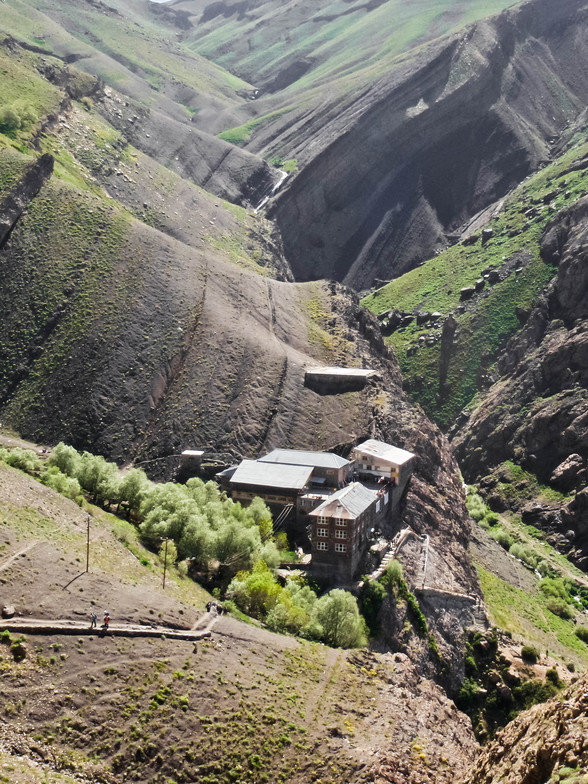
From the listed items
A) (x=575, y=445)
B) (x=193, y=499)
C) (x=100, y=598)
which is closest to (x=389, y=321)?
(x=575, y=445)

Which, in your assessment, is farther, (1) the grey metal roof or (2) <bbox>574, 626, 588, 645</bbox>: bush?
(2) <bbox>574, 626, 588, 645</bbox>: bush

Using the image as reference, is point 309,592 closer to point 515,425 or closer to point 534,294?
point 515,425

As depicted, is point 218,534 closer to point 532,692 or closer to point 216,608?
point 216,608

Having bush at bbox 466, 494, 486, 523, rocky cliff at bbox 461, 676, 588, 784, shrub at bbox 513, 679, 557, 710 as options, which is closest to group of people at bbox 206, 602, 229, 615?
rocky cliff at bbox 461, 676, 588, 784

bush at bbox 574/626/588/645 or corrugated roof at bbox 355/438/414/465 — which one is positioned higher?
corrugated roof at bbox 355/438/414/465

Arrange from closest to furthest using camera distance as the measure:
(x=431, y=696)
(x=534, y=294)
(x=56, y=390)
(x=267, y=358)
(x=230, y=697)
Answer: (x=230, y=697) → (x=431, y=696) → (x=56, y=390) → (x=267, y=358) → (x=534, y=294)

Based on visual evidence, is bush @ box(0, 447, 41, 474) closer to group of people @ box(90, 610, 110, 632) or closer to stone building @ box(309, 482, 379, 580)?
stone building @ box(309, 482, 379, 580)

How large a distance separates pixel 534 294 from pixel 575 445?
1744 inches

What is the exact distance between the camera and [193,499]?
79750mm

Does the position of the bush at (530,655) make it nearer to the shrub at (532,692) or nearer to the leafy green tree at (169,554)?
the shrub at (532,692)

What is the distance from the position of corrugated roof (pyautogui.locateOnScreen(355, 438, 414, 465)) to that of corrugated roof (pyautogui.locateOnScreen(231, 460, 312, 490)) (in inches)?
370

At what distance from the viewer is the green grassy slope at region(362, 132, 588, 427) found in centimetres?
16450

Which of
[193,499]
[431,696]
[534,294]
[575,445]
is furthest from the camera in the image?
[534,294]

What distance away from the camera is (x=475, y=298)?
176 m
